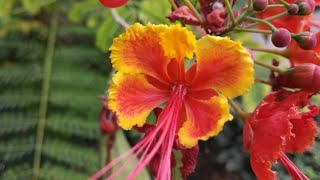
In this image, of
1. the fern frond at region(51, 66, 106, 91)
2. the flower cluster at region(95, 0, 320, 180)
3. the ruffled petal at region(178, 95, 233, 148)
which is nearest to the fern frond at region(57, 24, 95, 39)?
the fern frond at region(51, 66, 106, 91)

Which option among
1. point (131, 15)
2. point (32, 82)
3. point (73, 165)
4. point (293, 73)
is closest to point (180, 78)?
point (293, 73)

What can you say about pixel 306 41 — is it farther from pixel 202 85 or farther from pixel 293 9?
pixel 202 85

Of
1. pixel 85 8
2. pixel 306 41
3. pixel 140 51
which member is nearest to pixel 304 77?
pixel 306 41

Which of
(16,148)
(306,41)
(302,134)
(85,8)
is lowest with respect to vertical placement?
(302,134)

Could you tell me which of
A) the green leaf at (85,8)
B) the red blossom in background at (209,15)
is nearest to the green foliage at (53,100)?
the green leaf at (85,8)

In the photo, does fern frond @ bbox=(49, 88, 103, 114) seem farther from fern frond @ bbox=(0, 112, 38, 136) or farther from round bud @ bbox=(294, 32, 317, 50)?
round bud @ bbox=(294, 32, 317, 50)
